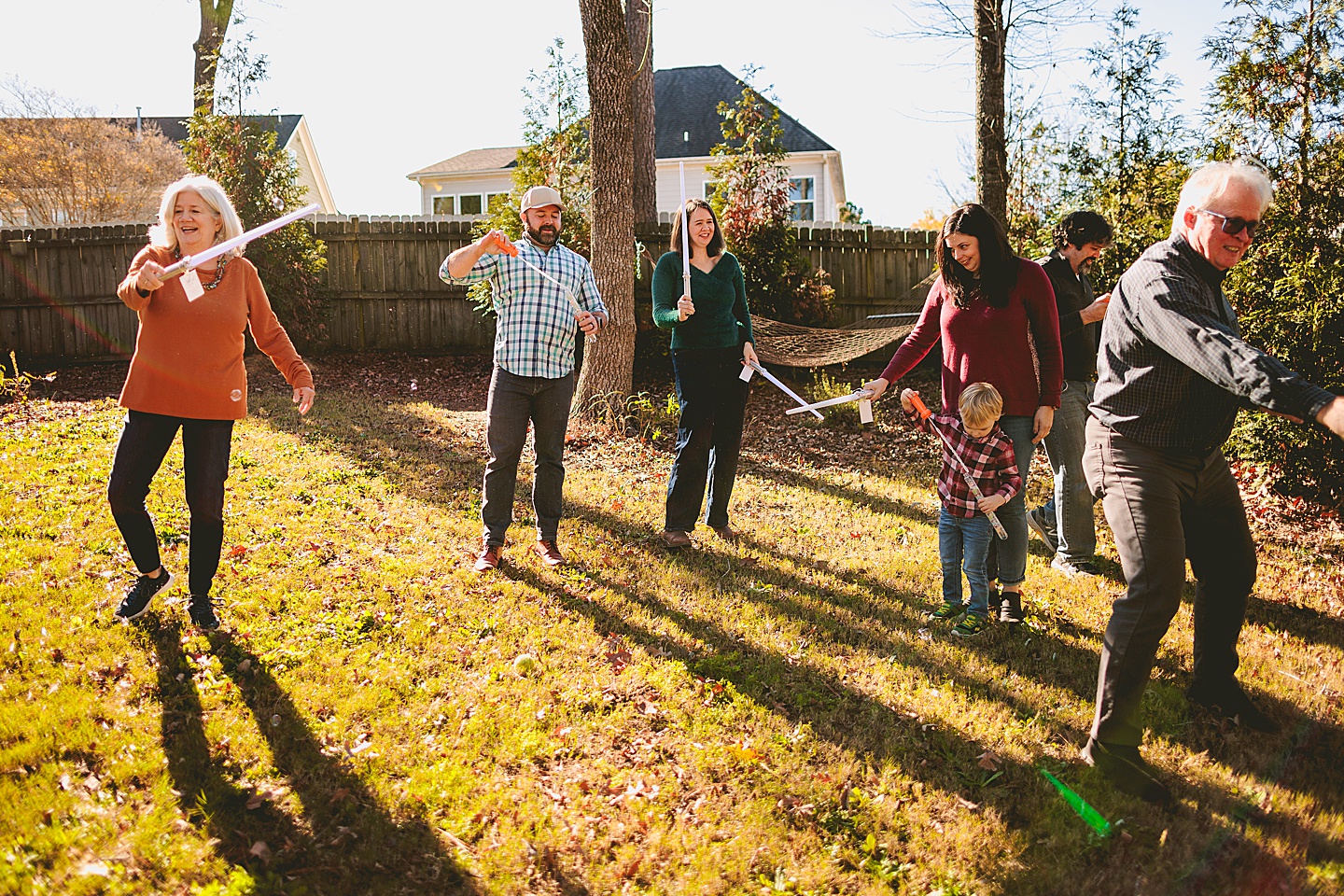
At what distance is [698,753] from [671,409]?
5695 mm

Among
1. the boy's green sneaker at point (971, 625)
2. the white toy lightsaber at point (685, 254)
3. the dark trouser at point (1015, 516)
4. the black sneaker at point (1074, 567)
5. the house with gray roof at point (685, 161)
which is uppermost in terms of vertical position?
the house with gray roof at point (685, 161)

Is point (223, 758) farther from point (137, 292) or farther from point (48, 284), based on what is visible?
point (48, 284)

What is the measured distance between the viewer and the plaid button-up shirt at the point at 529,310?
4660 mm

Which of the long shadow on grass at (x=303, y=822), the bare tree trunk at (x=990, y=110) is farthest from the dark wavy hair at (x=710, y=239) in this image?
the bare tree trunk at (x=990, y=110)

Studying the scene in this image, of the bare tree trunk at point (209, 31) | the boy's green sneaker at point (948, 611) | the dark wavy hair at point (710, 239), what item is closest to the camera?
the boy's green sneaker at point (948, 611)

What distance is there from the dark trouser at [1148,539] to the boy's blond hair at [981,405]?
77cm

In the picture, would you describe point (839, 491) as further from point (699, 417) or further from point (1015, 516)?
point (1015, 516)

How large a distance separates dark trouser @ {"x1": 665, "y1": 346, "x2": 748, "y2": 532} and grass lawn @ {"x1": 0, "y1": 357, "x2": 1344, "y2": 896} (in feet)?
1.03

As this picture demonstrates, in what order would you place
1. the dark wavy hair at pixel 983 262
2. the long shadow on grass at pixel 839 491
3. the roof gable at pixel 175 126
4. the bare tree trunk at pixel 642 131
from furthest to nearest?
the roof gable at pixel 175 126, the bare tree trunk at pixel 642 131, the long shadow on grass at pixel 839 491, the dark wavy hair at pixel 983 262

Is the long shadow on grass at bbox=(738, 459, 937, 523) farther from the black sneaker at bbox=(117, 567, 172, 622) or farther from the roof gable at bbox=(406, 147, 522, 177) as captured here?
the roof gable at bbox=(406, 147, 522, 177)

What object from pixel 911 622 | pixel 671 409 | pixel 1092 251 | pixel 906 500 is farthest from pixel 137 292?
pixel 671 409

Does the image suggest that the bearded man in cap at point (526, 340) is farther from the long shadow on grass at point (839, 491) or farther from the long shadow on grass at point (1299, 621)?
the long shadow on grass at point (1299, 621)

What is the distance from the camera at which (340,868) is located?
256 centimetres

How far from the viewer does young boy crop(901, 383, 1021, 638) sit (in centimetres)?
401
